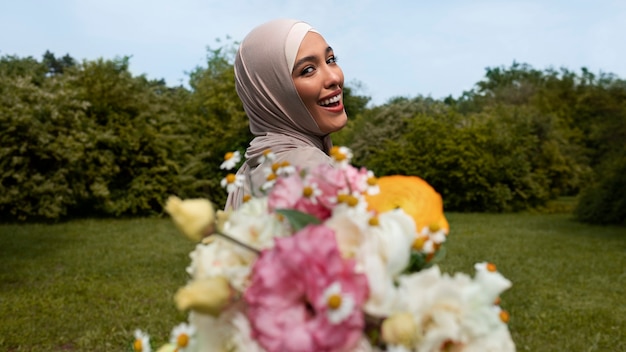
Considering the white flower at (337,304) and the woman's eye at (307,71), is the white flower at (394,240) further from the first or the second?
the woman's eye at (307,71)

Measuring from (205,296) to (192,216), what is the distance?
124mm

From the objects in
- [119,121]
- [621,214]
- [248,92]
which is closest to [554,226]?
[621,214]

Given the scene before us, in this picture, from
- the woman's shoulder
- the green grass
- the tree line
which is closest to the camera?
the woman's shoulder

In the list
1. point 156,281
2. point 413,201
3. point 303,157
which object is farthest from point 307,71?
point 156,281

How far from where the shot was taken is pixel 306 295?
0.85 metres

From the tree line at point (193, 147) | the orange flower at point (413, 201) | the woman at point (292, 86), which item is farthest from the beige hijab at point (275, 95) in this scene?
the tree line at point (193, 147)

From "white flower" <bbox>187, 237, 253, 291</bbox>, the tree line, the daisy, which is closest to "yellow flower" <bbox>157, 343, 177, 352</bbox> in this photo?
"white flower" <bbox>187, 237, 253, 291</bbox>

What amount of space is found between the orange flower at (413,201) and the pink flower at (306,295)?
0.67ft

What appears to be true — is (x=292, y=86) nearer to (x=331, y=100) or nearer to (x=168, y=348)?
(x=331, y=100)

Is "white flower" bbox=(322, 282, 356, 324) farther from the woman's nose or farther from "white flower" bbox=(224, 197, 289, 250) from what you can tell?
the woman's nose

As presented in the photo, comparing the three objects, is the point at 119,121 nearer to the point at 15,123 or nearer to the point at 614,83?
the point at 15,123

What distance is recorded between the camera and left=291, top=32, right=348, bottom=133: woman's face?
Result: 74.6 inches

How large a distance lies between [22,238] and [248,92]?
11.4 meters

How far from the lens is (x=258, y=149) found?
1.87 metres
